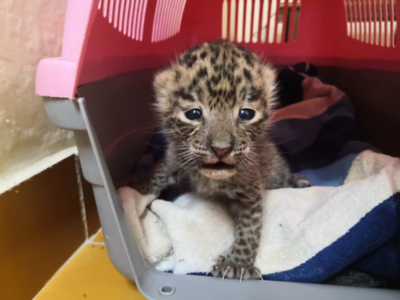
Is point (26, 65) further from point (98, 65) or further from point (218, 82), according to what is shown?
point (218, 82)

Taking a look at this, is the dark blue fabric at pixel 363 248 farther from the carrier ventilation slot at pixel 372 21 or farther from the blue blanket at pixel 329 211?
the carrier ventilation slot at pixel 372 21

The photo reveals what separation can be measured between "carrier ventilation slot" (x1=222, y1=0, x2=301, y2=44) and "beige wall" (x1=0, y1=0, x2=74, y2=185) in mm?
1024

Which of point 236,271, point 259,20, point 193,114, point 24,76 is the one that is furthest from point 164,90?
point 259,20

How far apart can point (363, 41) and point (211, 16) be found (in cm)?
84

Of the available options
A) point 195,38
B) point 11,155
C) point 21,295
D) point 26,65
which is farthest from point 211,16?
point 21,295

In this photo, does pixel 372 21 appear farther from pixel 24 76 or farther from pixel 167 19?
pixel 24 76

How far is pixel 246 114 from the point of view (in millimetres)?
1073

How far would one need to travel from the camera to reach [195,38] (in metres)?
2.07

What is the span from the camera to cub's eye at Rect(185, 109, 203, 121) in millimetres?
1052

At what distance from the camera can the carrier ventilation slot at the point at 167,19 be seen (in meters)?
1.62

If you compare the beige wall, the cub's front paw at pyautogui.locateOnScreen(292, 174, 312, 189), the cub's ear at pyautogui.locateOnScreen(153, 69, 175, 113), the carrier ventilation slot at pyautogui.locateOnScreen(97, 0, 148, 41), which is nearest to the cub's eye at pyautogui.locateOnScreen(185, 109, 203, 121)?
the cub's ear at pyautogui.locateOnScreen(153, 69, 175, 113)

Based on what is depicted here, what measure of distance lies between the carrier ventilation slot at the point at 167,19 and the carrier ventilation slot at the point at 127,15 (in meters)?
0.16

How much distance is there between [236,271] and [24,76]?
894mm

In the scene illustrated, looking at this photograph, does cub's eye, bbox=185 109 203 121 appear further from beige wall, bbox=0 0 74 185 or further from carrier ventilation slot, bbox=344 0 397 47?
carrier ventilation slot, bbox=344 0 397 47
